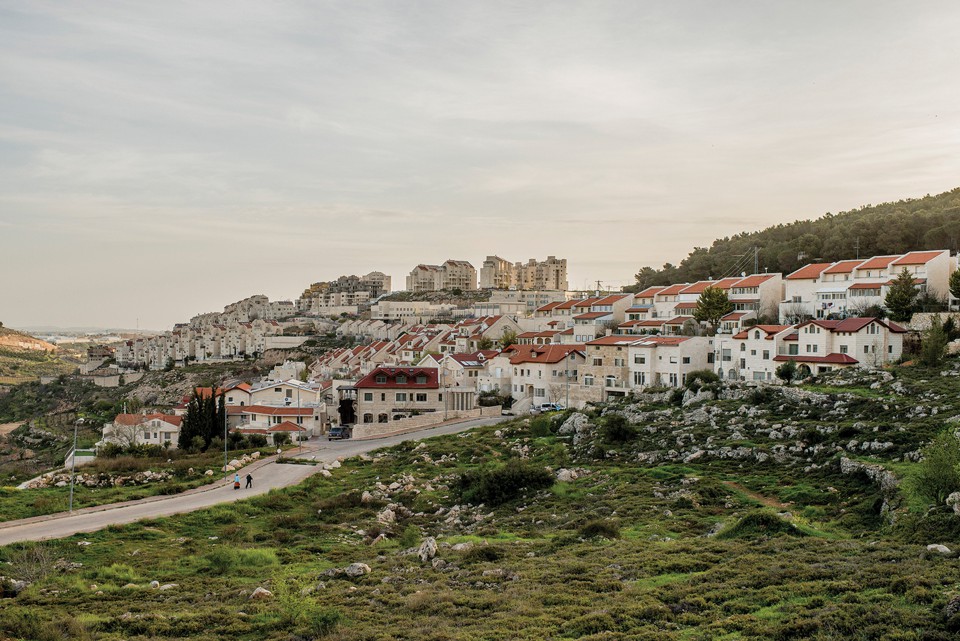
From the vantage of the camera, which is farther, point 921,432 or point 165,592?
point 921,432

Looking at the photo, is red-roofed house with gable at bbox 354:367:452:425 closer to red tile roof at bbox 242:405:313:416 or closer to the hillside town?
the hillside town

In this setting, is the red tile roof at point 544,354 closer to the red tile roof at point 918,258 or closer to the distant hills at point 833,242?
the red tile roof at point 918,258

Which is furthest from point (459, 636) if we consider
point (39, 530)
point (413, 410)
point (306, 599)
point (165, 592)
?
point (413, 410)

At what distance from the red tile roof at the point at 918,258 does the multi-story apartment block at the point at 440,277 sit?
5451 inches

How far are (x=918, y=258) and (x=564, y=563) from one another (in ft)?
173

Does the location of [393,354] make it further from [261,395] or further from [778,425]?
[778,425]

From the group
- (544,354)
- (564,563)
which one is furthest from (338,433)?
(564,563)

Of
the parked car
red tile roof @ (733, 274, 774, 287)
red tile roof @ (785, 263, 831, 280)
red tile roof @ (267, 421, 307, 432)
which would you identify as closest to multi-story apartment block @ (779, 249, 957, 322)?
red tile roof @ (785, 263, 831, 280)

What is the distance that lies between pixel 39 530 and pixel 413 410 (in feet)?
114

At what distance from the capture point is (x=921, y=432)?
2602cm

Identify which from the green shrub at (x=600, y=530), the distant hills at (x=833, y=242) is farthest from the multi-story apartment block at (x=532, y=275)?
the green shrub at (x=600, y=530)

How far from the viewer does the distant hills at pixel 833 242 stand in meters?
76.8

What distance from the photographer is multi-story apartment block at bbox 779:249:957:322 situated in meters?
55.7

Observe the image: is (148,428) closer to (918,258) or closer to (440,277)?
(918,258)
